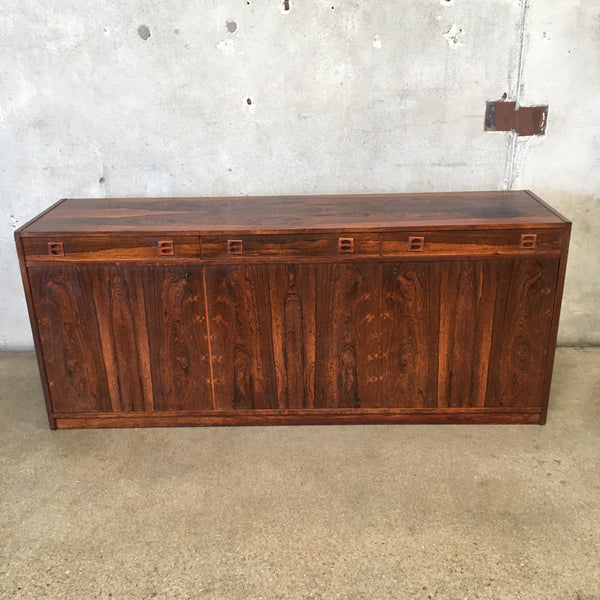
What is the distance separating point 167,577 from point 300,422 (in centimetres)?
89

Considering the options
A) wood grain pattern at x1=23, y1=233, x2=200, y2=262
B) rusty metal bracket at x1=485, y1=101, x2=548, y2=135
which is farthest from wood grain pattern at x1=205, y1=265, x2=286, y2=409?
rusty metal bracket at x1=485, y1=101, x2=548, y2=135

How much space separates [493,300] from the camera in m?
2.40

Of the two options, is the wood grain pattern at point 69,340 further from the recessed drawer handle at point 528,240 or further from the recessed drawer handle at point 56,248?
the recessed drawer handle at point 528,240

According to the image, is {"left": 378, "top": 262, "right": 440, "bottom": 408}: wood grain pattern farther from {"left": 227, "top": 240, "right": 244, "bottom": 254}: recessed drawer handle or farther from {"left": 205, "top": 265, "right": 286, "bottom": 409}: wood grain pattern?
{"left": 227, "top": 240, "right": 244, "bottom": 254}: recessed drawer handle

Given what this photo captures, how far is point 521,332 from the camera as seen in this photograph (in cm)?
246

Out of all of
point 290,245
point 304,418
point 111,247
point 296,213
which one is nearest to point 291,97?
point 296,213

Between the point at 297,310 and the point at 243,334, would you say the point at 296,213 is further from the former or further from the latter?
the point at 243,334

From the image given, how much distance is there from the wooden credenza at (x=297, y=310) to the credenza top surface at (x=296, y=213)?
0.04 feet

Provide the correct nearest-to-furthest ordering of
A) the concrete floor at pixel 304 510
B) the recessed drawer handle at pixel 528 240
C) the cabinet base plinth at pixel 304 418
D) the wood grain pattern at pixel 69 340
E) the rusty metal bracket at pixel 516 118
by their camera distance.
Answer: the concrete floor at pixel 304 510, the recessed drawer handle at pixel 528 240, the wood grain pattern at pixel 69 340, the cabinet base plinth at pixel 304 418, the rusty metal bracket at pixel 516 118

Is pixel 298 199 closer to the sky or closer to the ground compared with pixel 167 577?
closer to the sky

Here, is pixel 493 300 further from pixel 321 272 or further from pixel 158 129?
pixel 158 129

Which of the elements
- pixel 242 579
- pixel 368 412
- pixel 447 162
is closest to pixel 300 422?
pixel 368 412

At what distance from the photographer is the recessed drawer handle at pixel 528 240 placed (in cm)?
231

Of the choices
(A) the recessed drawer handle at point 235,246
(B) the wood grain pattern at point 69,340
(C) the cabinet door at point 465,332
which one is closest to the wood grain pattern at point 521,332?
(C) the cabinet door at point 465,332
